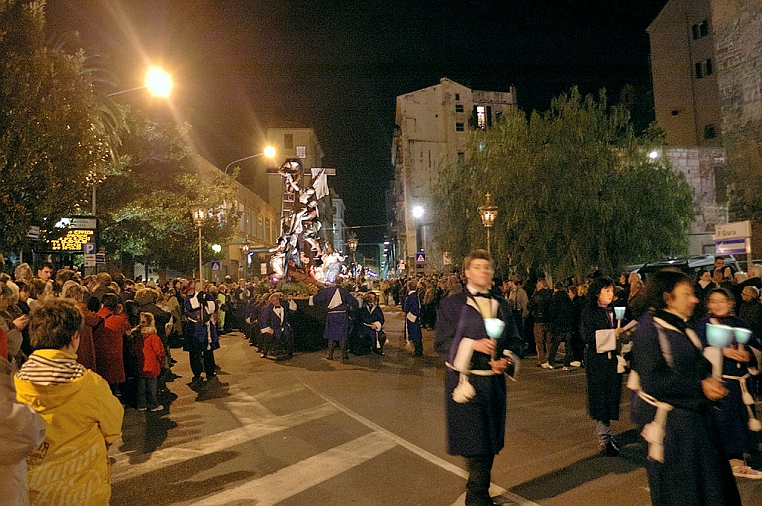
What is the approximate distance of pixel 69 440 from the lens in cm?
323

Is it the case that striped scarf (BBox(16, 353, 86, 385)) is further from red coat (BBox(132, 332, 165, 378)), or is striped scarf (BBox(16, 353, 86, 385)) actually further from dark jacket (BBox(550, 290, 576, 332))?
dark jacket (BBox(550, 290, 576, 332))

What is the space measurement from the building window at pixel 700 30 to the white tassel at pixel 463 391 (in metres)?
43.3

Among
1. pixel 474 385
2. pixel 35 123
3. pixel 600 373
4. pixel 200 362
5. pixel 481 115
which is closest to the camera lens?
pixel 474 385

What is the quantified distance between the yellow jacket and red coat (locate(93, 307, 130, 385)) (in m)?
4.68

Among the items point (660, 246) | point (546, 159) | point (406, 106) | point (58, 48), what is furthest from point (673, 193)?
point (406, 106)

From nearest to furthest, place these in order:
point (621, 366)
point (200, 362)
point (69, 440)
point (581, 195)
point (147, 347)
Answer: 1. point (69, 440)
2. point (621, 366)
3. point (147, 347)
4. point (200, 362)
5. point (581, 195)

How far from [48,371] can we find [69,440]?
0.38 metres

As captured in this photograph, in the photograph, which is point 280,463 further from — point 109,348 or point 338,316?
point 338,316

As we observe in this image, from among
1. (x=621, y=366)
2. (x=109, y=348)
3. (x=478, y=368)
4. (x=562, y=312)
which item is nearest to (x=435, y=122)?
(x=562, y=312)

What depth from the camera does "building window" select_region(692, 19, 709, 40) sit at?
131ft

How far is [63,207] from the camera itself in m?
13.7

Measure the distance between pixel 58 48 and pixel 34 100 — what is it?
8.47ft

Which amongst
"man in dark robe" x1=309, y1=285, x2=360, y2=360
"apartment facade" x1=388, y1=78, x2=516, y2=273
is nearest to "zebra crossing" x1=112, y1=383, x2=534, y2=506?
"man in dark robe" x1=309, y1=285, x2=360, y2=360

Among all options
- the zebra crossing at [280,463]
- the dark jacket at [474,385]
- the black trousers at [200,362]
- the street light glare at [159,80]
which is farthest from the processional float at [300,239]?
the dark jacket at [474,385]
